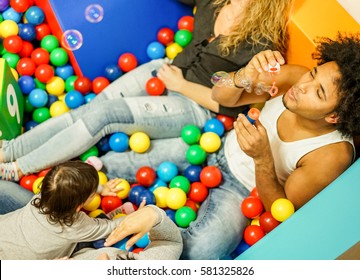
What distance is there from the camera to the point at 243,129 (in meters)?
1.23

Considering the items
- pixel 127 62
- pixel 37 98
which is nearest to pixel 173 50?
pixel 127 62

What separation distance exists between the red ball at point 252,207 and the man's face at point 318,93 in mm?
344

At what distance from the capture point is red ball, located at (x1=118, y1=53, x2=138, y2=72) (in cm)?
187

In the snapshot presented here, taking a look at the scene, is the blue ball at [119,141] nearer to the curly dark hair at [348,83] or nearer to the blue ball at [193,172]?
the blue ball at [193,172]

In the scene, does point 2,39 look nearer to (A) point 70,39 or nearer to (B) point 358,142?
(A) point 70,39

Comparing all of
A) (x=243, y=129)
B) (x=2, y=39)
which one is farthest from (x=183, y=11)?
(x=243, y=129)

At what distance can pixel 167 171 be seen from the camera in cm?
162

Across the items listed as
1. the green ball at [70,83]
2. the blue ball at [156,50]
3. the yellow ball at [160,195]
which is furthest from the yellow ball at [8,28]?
the yellow ball at [160,195]

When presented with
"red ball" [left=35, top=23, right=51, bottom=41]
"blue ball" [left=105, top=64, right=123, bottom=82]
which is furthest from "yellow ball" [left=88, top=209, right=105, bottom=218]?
"red ball" [left=35, top=23, right=51, bottom=41]
